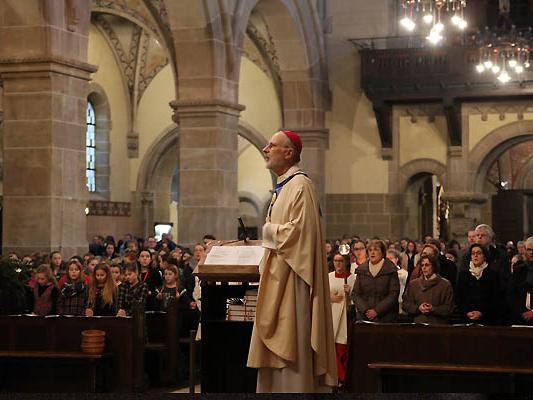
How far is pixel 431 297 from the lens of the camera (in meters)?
8.96

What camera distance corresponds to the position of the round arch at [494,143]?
974 inches

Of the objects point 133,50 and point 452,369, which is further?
point 133,50

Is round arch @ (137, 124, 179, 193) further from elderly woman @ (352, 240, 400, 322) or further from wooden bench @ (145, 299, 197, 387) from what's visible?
elderly woman @ (352, 240, 400, 322)

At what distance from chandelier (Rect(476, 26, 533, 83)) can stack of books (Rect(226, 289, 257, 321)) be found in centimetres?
1512

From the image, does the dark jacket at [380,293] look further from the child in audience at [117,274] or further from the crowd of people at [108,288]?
the child in audience at [117,274]

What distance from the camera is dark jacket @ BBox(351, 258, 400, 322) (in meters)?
9.16

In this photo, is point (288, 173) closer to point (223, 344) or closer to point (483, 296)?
point (223, 344)

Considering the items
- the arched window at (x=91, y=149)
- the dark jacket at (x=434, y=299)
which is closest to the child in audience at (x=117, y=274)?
the dark jacket at (x=434, y=299)

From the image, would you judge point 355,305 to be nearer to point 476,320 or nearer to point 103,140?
point 476,320

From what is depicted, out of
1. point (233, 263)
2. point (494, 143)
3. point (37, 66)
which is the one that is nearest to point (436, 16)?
point (494, 143)

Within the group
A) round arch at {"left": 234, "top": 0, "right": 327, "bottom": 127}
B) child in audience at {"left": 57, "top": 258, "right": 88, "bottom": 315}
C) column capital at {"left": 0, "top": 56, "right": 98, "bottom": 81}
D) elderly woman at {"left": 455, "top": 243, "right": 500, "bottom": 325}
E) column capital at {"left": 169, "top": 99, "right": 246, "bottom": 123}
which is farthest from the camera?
round arch at {"left": 234, "top": 0, "right": 327, "bottom": 127}

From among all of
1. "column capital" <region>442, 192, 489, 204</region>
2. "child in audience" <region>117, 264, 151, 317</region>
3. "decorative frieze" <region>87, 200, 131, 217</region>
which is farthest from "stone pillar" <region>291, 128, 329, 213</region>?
"child in audience" <region>117, 264, 151, 317</region>

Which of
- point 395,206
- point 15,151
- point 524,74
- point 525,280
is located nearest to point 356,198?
point 395,206

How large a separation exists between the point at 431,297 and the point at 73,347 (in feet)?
10.7
